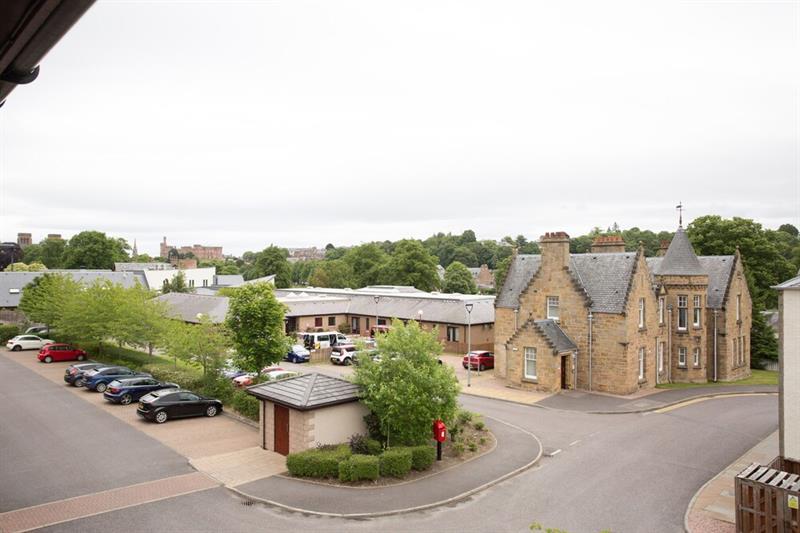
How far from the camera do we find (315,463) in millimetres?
17844

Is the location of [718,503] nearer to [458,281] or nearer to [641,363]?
[641,363]

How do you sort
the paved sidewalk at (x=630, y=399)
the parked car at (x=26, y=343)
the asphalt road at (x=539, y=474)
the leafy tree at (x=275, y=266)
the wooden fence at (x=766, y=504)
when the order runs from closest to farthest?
the wooden fence at (x=766, y=504)
the asphalt road at (x=539, y=474)
the paved sidewalk at (x=630, y=399)
the parked car at (x=26, y=343)
the leafy tree at (x=275, y=266)

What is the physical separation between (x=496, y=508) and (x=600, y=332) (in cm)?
1872

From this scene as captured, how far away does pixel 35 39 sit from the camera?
276 inches

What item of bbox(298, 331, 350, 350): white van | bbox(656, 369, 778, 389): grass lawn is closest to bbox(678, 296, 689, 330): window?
bbox(656, 369, 778, 389): grass lawn

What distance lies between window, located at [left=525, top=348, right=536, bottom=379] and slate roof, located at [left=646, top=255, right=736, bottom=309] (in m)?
11.6

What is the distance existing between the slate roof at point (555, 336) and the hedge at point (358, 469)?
16.9 metres

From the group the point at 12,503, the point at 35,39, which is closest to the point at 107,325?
the point at 12,503

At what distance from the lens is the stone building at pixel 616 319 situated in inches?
1254

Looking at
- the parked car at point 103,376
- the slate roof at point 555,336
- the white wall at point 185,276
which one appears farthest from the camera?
the white wall at point 185,276

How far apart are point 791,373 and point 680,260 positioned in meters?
21.5

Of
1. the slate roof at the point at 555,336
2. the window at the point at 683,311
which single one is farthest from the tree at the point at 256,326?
the window at the point at 683,311

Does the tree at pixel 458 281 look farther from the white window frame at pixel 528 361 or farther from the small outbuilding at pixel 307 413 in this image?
the small outbuilding at pixel 307 413

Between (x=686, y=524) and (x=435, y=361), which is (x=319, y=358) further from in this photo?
(x=686, y=524)
